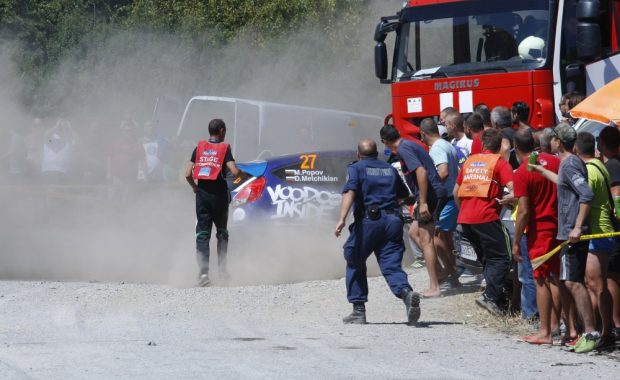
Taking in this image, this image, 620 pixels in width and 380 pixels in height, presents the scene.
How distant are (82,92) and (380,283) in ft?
60.5

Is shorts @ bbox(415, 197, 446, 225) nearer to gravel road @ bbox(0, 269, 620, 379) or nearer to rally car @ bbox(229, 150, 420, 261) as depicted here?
gravel road @ bbox(0, 269, 620, 379)

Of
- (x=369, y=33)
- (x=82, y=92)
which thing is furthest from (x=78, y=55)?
(x=369, y=33)

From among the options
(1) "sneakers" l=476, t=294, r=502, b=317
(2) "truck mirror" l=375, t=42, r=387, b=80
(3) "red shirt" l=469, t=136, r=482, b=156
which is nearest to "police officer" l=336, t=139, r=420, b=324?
(1) "sneakers" l=476, t=294, r=502, b=317

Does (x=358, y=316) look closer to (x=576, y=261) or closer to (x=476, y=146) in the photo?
(x=576, y=261)

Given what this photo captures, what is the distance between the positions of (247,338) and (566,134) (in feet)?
9.72

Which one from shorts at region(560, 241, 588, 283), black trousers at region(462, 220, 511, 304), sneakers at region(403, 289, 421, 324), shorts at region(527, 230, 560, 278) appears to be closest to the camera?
shorts at region(560, 241, 588, 283)

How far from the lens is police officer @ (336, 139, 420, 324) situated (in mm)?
9766

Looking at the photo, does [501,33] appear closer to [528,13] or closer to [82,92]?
[528,13]

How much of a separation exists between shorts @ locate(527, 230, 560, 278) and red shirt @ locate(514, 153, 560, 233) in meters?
0.05

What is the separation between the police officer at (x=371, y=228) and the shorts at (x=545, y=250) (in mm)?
1326

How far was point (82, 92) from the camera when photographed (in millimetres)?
28844

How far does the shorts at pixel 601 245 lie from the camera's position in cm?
843

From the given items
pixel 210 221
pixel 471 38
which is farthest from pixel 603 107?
pixel 471 38

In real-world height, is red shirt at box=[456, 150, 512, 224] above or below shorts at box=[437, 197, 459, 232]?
above
